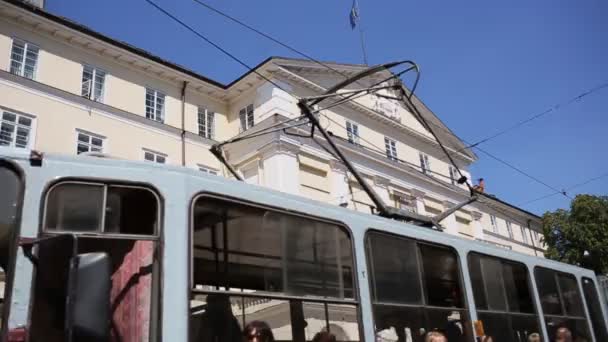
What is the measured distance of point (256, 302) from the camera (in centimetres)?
361

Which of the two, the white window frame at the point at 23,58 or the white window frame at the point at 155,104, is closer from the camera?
the white window frame at the point at 23,58

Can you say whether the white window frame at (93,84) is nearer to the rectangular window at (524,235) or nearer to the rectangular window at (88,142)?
the rectangular window at (88,142)

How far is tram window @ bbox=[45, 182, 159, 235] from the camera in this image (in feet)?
10.4

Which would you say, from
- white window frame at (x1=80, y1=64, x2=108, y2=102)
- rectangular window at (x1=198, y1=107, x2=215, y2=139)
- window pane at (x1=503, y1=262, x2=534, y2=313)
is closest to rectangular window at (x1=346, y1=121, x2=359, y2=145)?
rectangular window at (x1=198, y1=107, x2=215, y2=139)

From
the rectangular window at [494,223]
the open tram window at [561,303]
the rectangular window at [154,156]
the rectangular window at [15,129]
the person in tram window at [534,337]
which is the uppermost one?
the rectangular window at [494,223]

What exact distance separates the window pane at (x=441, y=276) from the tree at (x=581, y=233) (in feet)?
84.6

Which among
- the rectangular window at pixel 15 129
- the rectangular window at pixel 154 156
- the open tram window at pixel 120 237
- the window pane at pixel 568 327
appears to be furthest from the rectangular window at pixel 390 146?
the open tram window at pixel 120 237

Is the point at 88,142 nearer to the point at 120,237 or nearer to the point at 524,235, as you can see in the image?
the point at 120,237

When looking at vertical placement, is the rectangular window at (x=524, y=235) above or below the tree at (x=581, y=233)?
above

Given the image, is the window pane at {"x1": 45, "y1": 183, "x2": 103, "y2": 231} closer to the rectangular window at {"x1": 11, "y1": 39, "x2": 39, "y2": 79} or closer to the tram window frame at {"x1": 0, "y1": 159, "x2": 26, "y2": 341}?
the tram window frame at {"x1": 0, "y1": 159, "x2": 26, "y2": 341}

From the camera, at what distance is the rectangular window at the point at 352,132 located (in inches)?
1073

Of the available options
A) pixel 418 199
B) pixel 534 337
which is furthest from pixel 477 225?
pixel 534 337

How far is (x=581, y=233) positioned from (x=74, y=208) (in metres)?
30.4

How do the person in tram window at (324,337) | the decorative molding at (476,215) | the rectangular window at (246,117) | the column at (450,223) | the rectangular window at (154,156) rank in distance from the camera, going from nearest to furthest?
the person in tram window at (324,337)
the rectangular window at (154,156)
the rectangular window at (246,117)
the column at (450,223)
the decorative molding at (476,215)
